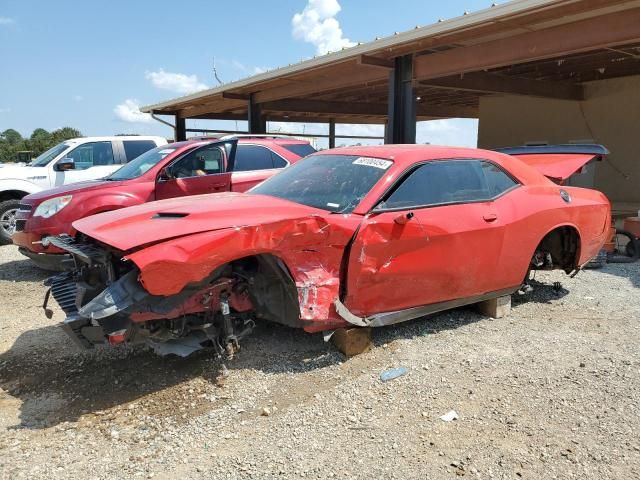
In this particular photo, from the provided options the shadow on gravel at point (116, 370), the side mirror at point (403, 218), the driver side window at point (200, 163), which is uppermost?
the driver side window at point (200, 163)

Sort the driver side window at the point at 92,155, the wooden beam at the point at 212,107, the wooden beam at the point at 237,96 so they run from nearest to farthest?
the driver side window at the point at 92,155, the wooden beam at the point at 237,96, the wooden beam at the point at 212,107

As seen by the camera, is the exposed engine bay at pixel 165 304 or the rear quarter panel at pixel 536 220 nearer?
the exposed engine bay at pixel 165 304

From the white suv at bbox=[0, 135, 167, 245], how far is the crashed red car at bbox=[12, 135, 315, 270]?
2.50 m

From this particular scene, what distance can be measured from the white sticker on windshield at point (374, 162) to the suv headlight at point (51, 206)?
13.0 feet

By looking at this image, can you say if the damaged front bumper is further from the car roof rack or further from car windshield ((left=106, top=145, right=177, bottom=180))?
the car roof rack

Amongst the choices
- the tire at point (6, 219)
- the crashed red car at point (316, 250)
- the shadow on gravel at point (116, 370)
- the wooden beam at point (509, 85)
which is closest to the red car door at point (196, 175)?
the crashed red car at point (316, 250)

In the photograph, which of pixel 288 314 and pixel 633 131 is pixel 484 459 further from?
pixel 633 131

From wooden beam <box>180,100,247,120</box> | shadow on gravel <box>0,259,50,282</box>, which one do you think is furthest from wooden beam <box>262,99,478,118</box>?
shadow on gravel <box>0,259,50,282</box>

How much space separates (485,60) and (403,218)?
238 inches

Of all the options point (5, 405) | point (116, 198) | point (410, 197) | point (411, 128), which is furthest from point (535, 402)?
point (411, 128)

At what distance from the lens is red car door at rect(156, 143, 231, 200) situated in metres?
6.78

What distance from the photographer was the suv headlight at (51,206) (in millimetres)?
6273

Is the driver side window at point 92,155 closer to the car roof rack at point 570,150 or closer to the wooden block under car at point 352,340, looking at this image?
the car roof rack at point 570,150

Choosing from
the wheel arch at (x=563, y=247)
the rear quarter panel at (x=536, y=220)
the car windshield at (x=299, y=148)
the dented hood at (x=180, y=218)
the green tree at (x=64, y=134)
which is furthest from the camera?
the green tree at (x=64, y=134)
